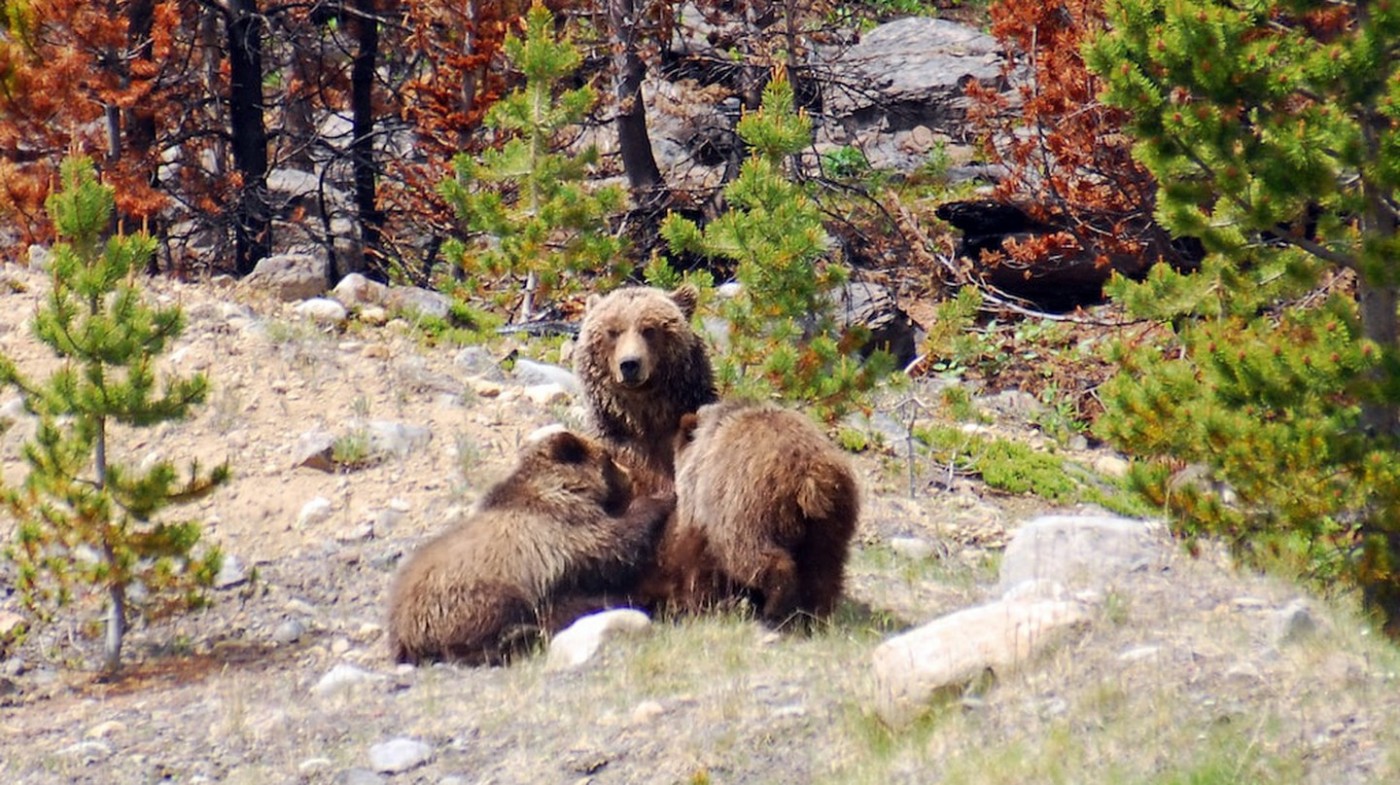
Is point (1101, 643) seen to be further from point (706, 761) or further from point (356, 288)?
point (356, 288)

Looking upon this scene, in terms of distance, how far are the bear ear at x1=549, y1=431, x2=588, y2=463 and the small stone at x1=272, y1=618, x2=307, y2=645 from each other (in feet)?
4.89

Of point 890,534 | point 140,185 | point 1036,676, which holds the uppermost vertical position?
point 140,185

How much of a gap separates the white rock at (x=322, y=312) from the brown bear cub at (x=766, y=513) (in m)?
5.36

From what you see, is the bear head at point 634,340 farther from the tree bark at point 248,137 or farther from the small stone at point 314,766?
the tree bark at point 248,137

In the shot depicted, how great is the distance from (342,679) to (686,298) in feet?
8.42

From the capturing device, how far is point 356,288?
12.5 meters

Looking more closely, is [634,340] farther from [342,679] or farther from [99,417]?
[99,417]

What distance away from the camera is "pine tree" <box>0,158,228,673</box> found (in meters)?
7.02

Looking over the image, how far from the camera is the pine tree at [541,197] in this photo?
12.2 meters

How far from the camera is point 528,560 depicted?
272 inches

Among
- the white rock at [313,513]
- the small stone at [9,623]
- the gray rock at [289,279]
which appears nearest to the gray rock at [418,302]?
the gray rock at [289,279]

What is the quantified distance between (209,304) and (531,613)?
542 centimetres

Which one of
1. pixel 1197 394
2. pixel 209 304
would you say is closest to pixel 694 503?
pixel 1197 394

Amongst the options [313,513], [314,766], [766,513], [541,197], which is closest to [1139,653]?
[766,513]
